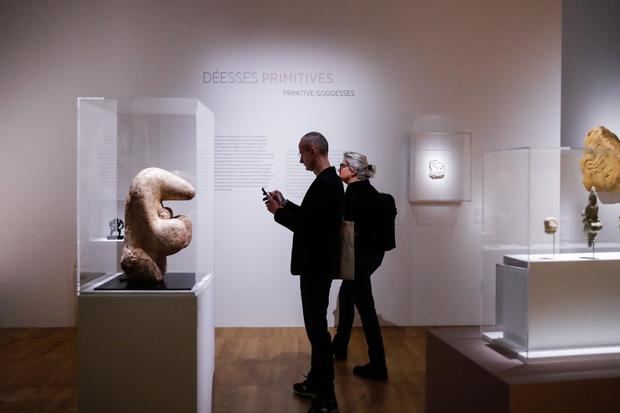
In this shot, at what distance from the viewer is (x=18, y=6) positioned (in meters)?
5.40

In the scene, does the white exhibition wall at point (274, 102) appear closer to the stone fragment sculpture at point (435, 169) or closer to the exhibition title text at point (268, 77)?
the exhibition title text at point (268, 77)

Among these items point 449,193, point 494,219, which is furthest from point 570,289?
point 449,193

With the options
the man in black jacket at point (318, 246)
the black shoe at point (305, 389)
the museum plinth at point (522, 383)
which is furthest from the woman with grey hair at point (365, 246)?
the museum plinth at point (522, 383)

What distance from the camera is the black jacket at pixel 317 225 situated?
3293 mm

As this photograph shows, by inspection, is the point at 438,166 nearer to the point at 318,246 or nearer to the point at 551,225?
the point at 318,246

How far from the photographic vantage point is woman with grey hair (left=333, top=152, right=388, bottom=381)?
13.3ft

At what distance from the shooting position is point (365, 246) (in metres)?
4.15

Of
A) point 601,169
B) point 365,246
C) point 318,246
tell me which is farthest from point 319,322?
point 601,169

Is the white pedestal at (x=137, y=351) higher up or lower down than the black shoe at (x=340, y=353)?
higher up

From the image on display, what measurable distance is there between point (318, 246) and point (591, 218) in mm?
1512

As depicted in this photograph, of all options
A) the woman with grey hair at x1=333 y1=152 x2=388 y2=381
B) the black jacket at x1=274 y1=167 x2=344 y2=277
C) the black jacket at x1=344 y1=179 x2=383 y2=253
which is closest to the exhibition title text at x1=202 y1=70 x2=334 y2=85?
the woman with grey hair at x1=333 y1=152 x2=388 y2=381

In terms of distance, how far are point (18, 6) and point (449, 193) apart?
→ 4.66 meters

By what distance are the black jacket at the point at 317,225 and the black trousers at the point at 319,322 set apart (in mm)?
70

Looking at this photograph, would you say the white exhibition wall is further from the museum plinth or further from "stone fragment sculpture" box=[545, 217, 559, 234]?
"stone fragment sculpture" box=[545, 217, 559, 234]
